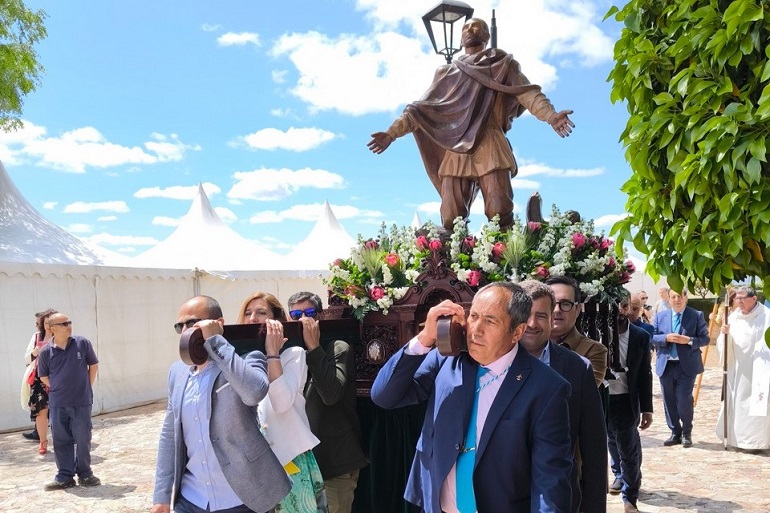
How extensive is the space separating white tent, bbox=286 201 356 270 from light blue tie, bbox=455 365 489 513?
1474 cm

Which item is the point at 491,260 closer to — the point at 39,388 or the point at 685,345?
the point at 685,345

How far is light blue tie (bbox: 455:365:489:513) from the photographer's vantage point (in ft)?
7.70

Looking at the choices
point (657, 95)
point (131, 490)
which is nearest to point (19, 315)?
point (131, 490)

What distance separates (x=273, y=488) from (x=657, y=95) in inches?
90.8

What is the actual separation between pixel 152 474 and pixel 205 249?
765cm

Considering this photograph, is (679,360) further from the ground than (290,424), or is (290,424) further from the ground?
(290,424)

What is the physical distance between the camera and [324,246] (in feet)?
61.0

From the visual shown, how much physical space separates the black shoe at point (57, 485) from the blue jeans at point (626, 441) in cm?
556

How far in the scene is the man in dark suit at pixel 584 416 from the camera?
9.43 ft

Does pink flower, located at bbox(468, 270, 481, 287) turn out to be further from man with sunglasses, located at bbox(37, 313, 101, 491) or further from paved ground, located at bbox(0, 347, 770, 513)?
man with sunglasses, located at bbox(37, 313, 101, 491)

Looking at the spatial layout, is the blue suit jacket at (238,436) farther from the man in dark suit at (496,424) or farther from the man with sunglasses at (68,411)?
the man with sunglasses at (68,411)

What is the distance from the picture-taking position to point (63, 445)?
7.33 m

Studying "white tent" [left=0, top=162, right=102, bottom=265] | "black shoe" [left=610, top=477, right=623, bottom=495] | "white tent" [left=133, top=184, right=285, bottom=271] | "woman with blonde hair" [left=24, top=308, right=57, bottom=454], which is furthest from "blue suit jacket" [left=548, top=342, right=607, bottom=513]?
"white tent" [left=133, top=184, right=285, bottom=271]

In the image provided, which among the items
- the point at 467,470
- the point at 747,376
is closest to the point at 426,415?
the point at 467,470
